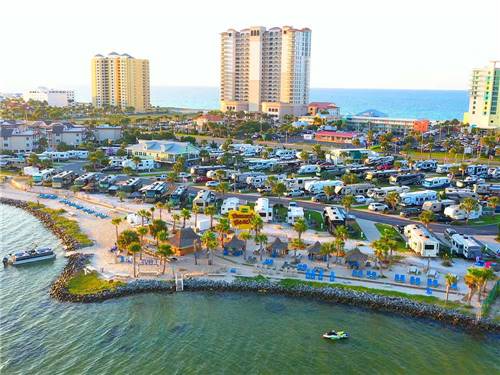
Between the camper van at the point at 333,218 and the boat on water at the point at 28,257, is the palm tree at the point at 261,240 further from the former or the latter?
the boat on water at the point at 28,257

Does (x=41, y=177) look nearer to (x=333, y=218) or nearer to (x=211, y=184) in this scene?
(x=211, y=184)

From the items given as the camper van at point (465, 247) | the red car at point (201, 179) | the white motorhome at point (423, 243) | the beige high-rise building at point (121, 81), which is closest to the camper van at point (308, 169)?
the red car at point (201, 179)

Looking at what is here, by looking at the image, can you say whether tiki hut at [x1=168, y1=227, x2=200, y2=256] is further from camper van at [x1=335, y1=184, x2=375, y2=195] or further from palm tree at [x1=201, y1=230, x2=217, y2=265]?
camper van at [x1=335, y1=184, x2=375, y2=195]

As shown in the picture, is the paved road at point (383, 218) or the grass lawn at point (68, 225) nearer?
the grass lawn at point (68, 225)

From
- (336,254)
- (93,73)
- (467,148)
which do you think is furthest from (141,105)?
(336,254)

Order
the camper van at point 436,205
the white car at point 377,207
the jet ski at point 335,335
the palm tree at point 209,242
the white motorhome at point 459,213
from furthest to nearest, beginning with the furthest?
the white car at point 377,207 → the camper van at point 436,205 → the white motorhome at point 459,213 → the palm tree at point 209,242 → the jet ski at point 335,335

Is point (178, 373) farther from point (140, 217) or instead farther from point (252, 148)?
point (252, 148)
